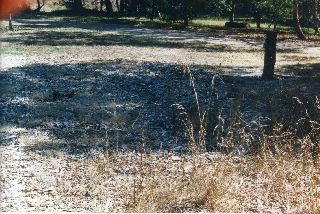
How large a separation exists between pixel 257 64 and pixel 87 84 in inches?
303

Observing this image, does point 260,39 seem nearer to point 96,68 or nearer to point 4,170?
point 96,68

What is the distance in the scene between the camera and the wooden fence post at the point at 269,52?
14077 mm

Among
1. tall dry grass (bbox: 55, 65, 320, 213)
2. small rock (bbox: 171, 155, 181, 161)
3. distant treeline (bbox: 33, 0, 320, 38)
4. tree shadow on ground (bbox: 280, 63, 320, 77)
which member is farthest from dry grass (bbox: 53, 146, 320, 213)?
distant treeline (bbox: 33, 0, 320, 38)

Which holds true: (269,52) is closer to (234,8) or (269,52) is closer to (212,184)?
(212,184)

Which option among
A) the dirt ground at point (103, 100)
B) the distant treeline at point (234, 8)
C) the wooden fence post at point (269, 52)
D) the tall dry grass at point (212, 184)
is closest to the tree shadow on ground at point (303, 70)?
the dirt ground at point (103, 100)

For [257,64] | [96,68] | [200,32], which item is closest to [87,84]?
[96,68]

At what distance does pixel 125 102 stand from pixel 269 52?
5308 millimetres

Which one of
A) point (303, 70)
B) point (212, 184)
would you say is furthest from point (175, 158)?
point (303, 70)

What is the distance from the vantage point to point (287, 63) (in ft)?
61.5

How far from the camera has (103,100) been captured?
467 inches

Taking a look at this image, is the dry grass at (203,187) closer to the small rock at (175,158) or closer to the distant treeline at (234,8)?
the small rock at (175,158)

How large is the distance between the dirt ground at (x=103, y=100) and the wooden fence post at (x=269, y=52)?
0.56m

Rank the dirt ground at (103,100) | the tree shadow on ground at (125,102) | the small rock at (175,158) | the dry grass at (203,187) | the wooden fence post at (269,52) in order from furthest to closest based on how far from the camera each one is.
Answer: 1. the wooden fence post at (269,52)
2. the tree shadow on ground at (125,102)
3. the small rock at (175,158)
4. the dirt ground at (103,100)
5. the dry grass at (203,187)

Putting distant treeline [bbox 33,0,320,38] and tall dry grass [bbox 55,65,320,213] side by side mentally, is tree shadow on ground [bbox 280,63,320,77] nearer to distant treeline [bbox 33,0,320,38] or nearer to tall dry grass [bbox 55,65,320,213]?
distant treeline [bbox 33,0,320,38]
